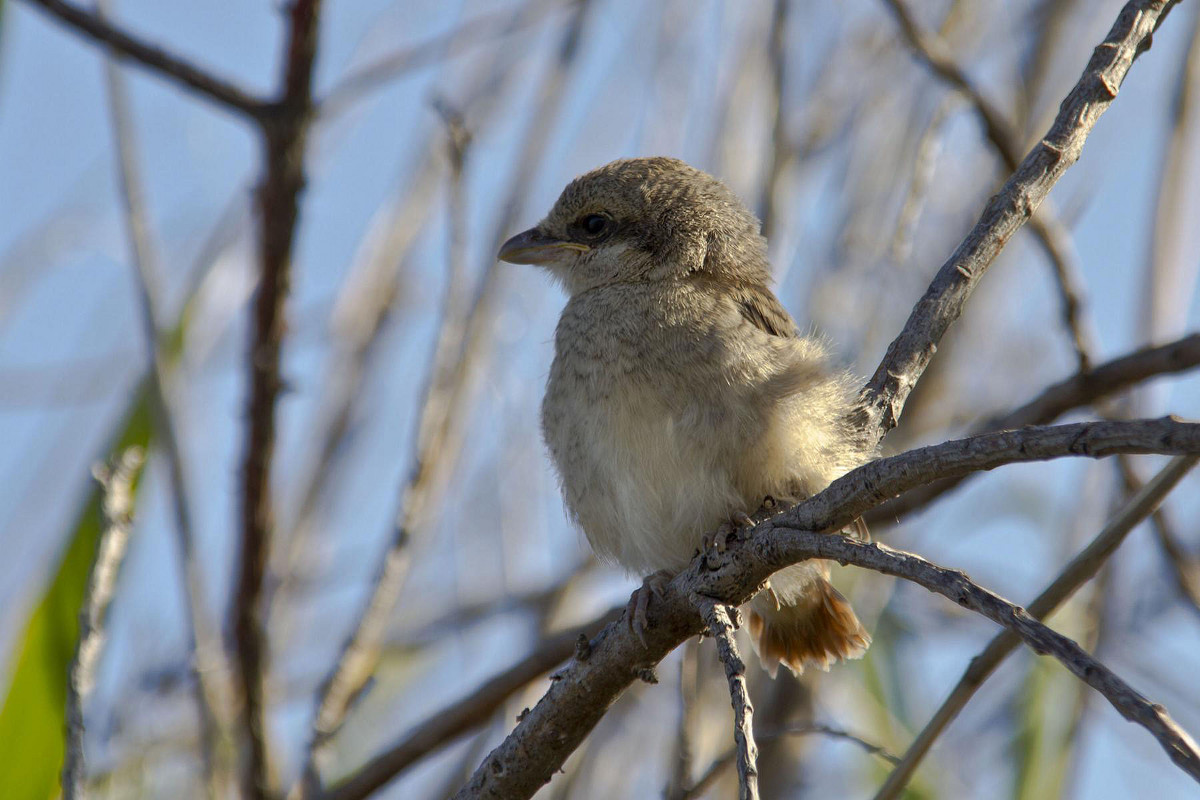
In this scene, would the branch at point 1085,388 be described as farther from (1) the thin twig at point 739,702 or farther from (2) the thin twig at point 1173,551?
(1) the thin twig at point 739,702

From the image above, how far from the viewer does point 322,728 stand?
3426 millimetres

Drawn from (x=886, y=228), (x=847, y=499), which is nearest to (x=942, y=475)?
(x=847, y=499)

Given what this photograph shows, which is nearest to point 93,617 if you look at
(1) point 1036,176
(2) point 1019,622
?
(2) point 1019,622

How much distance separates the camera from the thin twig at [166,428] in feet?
10.4

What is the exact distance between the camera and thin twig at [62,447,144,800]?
2414 millimetres

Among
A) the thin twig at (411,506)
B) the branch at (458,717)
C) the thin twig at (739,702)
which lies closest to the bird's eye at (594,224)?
the thin twig at (411,506)

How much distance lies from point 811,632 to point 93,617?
75.3 inches

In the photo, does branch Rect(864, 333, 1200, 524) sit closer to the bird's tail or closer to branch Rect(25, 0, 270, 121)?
the bird's tail

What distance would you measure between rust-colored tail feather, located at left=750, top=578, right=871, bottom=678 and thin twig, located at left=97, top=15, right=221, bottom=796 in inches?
59.7

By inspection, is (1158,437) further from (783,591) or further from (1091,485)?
(1091,485)

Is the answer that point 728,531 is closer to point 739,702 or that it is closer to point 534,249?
point 739,702

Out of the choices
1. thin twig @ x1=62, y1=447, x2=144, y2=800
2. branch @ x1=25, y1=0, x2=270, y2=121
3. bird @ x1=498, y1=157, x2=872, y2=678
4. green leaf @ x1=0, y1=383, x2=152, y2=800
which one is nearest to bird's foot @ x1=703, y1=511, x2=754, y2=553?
bird @ x1=498, y1=157, x2=872, y2=678

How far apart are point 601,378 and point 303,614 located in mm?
2291

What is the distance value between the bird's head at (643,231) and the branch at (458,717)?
1.03 meters
